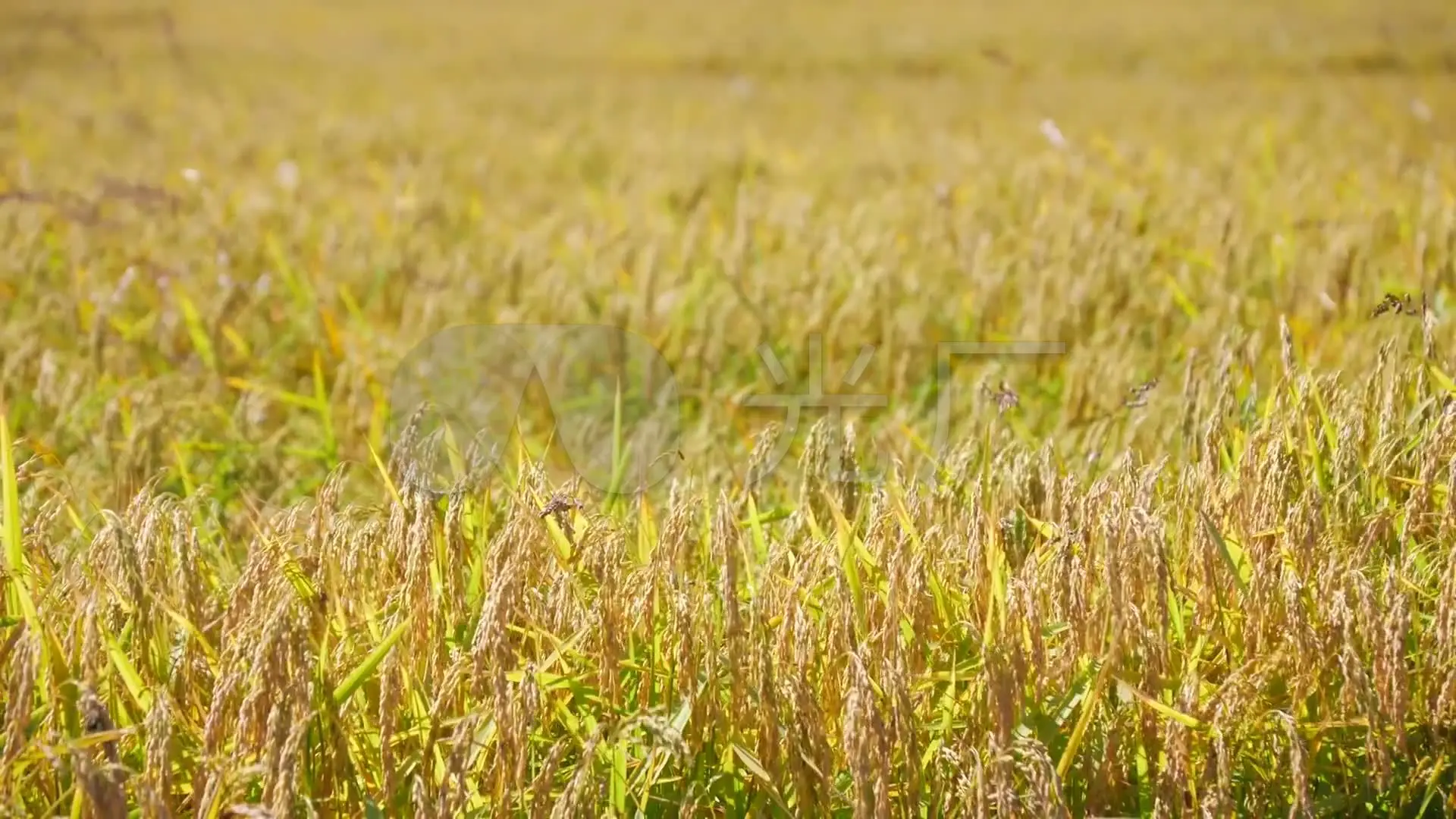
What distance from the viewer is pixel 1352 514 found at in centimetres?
151

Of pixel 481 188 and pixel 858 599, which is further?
pixel 481 188

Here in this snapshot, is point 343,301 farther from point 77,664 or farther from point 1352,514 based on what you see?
point 1352,514

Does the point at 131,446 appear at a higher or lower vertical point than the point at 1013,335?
lower

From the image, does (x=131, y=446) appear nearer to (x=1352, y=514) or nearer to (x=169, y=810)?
(x=169, y=810)

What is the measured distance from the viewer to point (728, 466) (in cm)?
221

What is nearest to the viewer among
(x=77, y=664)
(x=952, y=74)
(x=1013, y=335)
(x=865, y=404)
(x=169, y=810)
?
(x=169, y=810)

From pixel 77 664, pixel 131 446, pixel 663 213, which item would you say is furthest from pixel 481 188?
pixel 77 664

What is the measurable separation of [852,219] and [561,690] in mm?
2425

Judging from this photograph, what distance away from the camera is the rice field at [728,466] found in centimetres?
124

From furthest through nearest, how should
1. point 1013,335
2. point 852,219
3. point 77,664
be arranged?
point 852,219 → point 1013,335 → point 77,664

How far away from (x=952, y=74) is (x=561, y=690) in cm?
759

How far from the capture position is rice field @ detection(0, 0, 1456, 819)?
1237 mm

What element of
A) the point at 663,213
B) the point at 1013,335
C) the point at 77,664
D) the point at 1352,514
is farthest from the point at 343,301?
the point at 1352,514

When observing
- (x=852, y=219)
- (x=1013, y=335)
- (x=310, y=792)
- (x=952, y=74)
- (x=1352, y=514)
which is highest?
(x=952, y=74)
